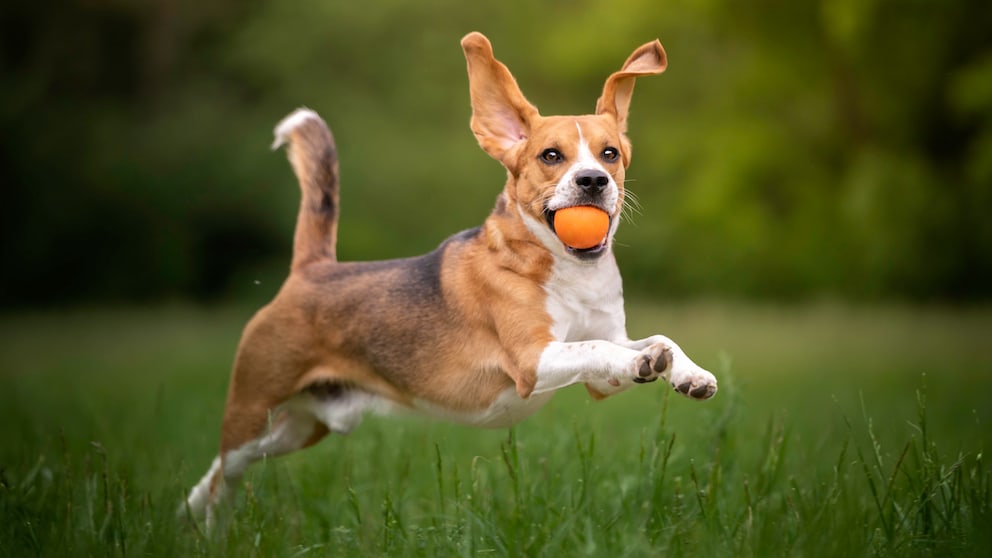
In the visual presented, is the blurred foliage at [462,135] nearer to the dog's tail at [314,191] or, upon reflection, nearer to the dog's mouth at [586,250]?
the dog's tail at [314,191]

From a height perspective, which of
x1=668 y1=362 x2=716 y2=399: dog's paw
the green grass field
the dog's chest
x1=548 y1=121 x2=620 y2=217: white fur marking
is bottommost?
the green grass field

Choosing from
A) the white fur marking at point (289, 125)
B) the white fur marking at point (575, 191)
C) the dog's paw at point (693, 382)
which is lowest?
the dog's paw at point (693, 382)

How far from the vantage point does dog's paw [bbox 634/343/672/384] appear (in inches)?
159

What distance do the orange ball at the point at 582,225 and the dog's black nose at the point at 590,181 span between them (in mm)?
76

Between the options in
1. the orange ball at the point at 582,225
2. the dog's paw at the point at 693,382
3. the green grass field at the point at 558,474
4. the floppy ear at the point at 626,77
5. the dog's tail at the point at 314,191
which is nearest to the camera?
the dog's paw at the point at 693,382

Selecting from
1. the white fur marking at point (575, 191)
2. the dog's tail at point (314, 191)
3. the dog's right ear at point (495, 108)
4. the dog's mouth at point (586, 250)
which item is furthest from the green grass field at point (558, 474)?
the dog's right ear at point (495, 108)

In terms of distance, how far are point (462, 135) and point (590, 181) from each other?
16.3m

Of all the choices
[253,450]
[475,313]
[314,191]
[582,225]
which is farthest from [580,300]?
[253,450]

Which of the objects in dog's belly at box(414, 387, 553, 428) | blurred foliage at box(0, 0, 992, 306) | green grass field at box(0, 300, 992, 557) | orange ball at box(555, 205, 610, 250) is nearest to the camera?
green grass field at box(0, 300, 992, 557)

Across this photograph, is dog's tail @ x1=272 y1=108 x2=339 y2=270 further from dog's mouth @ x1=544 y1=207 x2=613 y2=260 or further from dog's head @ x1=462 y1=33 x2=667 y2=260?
dog's mouth @ x1=544 y1=207 x2=613 y2=260

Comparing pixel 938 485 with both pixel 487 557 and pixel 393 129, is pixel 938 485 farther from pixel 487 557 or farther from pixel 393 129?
pixel 393 129

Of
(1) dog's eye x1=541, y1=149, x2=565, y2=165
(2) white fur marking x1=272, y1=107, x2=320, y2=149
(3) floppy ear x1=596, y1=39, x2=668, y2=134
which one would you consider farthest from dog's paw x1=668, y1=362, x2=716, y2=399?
(2) white fur marking x1=272, y1=107, x2=320, y2=149

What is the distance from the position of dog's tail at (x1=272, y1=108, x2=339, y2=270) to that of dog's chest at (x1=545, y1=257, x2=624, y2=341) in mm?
1636

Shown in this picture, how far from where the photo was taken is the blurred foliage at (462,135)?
16.8m
